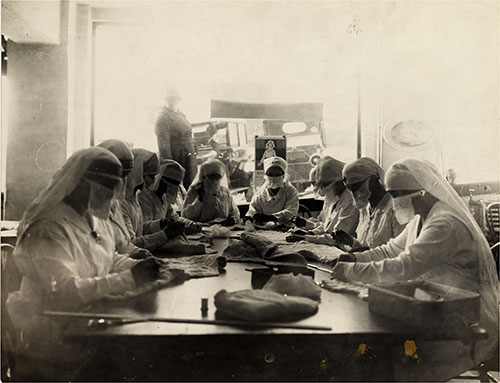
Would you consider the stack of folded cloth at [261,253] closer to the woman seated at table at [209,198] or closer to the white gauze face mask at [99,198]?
the white gauze face mask at [99,198]

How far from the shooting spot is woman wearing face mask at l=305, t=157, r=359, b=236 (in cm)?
396

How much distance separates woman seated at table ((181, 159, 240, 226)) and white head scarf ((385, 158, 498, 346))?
2482 mm

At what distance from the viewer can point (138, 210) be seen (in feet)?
Answer: 11.2

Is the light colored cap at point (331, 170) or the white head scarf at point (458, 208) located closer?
the white head scarf at point (458, 208)

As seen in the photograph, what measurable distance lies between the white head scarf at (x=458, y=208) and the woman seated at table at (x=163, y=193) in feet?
6.64

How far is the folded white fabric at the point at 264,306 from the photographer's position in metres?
1.54

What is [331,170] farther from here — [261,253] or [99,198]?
[99,198]

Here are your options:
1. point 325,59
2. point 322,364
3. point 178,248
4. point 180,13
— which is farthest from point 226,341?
point 325,59

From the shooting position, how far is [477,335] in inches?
64.7

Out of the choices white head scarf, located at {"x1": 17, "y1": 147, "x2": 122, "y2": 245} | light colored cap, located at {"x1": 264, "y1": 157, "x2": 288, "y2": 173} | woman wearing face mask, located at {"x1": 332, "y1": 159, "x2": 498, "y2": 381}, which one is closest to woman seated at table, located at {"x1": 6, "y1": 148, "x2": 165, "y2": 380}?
white head scarf, located at {"x1": 17, "y1": 147, "x2": 122, "y2": 245}

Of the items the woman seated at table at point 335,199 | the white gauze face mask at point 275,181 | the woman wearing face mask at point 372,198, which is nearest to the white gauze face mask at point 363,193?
the woman wearing face mask at point 372,198

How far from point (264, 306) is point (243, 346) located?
0.52 ft

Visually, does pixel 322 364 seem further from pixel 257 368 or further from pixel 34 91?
pixel 34 91

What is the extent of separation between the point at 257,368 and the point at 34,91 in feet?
6.02
